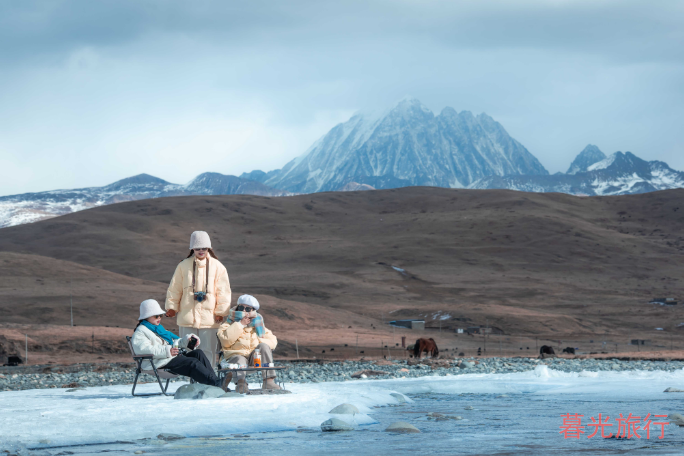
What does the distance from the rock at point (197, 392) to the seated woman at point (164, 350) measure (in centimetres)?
27

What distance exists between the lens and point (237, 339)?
11.2 meters

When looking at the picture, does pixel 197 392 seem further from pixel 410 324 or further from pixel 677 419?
pixel 410 324

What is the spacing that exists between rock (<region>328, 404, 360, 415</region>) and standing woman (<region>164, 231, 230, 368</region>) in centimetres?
227

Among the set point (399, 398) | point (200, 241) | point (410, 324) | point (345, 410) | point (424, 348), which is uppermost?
point (200, 241)

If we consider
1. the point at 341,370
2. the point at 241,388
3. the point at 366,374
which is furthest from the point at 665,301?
the point at 241,388

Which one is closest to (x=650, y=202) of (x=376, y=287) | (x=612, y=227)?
(x=612, y=227)

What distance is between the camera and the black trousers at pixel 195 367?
420 inches

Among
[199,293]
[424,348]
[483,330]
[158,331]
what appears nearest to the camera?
[158,331]

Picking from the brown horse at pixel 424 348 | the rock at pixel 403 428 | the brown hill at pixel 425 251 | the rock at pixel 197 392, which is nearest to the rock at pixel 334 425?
the rock at pixel 403 428

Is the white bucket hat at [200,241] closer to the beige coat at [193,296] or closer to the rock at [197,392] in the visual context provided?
the beige coat at [193,296]

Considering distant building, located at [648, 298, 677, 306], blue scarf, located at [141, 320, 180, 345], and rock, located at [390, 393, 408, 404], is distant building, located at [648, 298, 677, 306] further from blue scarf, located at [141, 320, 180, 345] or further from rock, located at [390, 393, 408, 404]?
blue scarf, located at [141, 320, 180, 345]

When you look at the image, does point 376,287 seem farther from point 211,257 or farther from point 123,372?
point 211,257

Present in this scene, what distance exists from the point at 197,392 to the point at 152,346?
87cm

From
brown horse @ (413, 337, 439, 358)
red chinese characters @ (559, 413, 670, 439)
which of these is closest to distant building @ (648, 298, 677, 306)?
brown horse @ (413, 337, 439, 358)
